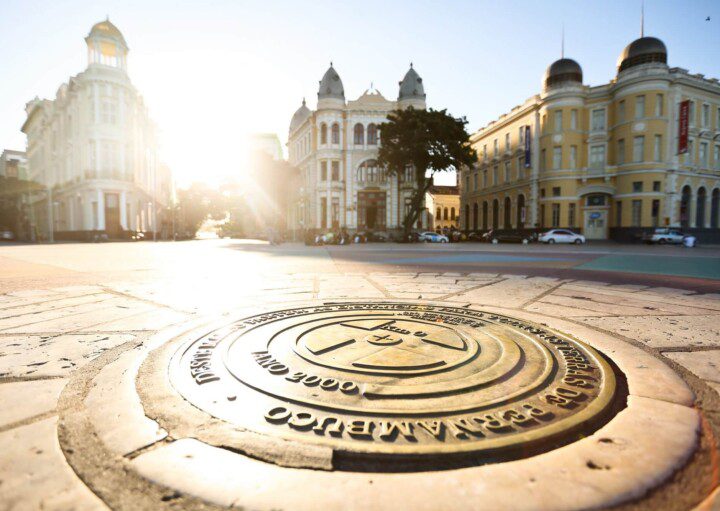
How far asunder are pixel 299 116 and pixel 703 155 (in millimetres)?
47094

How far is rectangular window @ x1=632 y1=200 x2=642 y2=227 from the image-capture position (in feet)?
104

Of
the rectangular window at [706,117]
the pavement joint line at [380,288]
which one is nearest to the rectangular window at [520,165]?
the rectangular window at [706,117]

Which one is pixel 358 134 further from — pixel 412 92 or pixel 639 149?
pixel 639 149

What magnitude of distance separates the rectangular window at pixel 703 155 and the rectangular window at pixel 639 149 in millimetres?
6911

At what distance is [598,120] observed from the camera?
34281 millimetres

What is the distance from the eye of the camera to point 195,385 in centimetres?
191

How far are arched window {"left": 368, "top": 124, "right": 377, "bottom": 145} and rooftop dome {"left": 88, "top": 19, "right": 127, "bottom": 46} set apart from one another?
1077 inches

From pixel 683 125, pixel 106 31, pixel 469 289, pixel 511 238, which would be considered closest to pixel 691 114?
pixel 683 125

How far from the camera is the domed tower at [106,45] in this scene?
36719 mm

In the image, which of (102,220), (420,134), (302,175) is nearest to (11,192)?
(102,220)

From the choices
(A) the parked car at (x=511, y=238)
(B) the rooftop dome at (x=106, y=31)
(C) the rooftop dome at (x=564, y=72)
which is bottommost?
(A) the parked car at (x=511, y=238)

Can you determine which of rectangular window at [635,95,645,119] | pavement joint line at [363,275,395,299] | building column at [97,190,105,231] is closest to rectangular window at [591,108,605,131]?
rectangular window at [635,95,645,119]

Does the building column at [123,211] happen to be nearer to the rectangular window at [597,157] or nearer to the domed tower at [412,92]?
the domed tower at [412,92]

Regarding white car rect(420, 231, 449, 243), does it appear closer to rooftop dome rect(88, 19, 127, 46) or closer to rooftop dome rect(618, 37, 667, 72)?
rooftop dome rect(618, 37, 667, 72)
